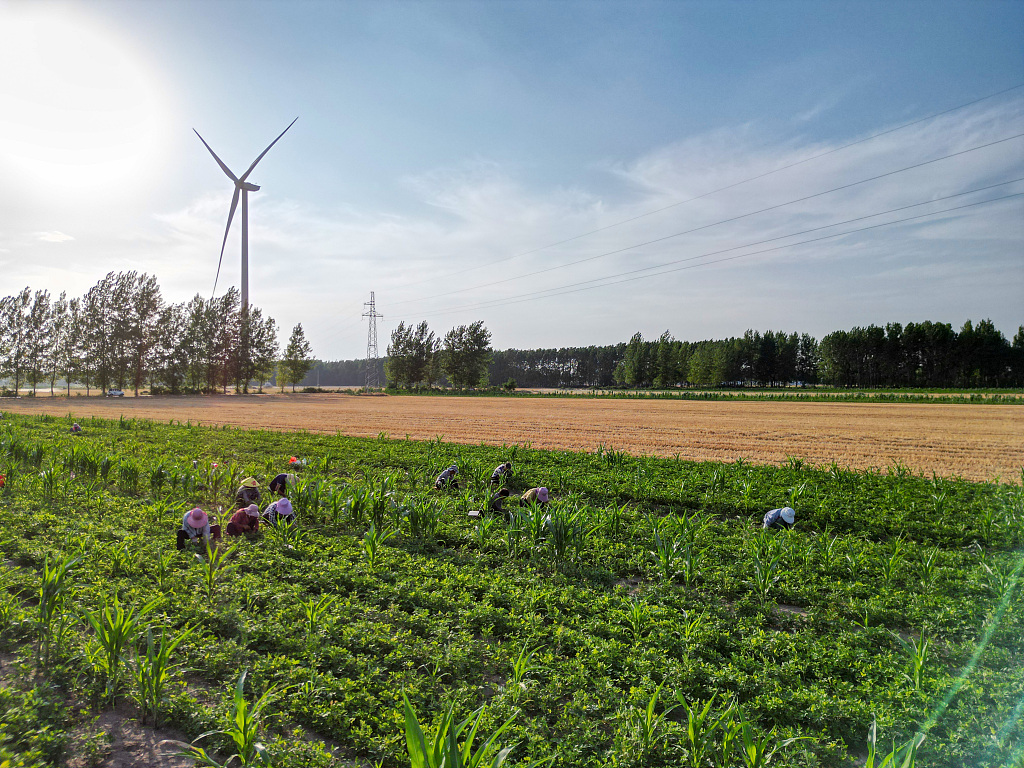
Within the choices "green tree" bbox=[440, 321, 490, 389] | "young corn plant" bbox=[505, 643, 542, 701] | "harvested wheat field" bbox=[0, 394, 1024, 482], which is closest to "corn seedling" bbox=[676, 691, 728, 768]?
"young corn plant" bbox=[505, 643, 542, 701]

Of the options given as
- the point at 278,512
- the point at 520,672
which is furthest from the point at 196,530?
the point at 520,672

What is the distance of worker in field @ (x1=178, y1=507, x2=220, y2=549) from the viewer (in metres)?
6.18

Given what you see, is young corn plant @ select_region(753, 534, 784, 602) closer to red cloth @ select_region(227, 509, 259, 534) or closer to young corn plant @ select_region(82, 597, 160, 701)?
young corn plant @ select_region(82, 597, 160, 701)

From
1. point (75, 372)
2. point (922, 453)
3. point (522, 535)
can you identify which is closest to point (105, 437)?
point (522, 535)

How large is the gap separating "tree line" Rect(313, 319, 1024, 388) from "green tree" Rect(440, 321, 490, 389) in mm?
173

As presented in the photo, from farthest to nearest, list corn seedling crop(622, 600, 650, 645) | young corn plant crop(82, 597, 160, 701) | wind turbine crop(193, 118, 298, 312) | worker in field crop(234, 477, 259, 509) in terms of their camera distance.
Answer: wind turbine crop(193, 118, 298, 312) < worker in field crop(234, 477, 259, 509) < corn seedling crop(622, 600, 650, 645) < young corn plant crop(82, 597, 160, 701)

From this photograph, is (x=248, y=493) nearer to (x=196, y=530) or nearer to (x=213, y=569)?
(x=196, y=530)

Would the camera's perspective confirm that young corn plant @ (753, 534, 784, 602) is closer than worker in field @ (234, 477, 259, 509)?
Yes

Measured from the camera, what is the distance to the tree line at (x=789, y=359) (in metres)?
86.8

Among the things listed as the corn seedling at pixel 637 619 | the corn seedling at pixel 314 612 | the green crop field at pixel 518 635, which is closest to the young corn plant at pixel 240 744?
the green crop field at pixel 518 635

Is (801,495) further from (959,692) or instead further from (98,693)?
(98,693)

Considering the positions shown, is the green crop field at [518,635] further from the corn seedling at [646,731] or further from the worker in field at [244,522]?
the worker in field at [244,522]

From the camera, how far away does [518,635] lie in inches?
179

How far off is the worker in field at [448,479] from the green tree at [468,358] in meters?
78.4
